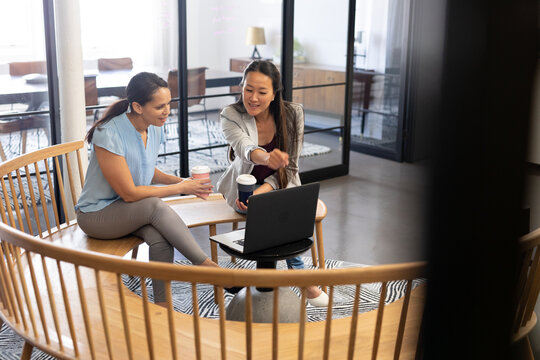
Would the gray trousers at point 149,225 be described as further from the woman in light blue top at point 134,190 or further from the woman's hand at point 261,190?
the woman's hand at point 261,190

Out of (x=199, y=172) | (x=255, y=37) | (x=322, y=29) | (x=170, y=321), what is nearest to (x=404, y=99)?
(x=322, y=29)

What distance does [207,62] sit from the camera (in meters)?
4.31

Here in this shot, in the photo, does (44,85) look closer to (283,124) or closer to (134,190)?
(134,190)

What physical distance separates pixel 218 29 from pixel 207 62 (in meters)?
0.25

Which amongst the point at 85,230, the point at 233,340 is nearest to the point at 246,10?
the point at 85,230

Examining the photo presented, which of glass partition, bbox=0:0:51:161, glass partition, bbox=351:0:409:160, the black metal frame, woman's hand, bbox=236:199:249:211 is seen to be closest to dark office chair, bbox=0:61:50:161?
glass partition, bbox=0:0:51:161

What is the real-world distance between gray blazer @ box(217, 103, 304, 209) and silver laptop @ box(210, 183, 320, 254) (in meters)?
0.36

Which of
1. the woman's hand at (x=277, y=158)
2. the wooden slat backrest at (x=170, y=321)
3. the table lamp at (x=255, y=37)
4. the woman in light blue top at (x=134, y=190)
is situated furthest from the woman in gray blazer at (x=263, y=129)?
the table lamp at (x=255, y=37)

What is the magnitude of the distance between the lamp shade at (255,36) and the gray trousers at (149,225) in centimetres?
236

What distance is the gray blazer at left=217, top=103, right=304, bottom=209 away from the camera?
262 cm

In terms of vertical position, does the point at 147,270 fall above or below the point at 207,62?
below

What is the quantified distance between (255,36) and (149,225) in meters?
2.46

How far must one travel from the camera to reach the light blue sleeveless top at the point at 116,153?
93.9 inches

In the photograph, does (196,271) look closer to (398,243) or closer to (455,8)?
(455,8)
